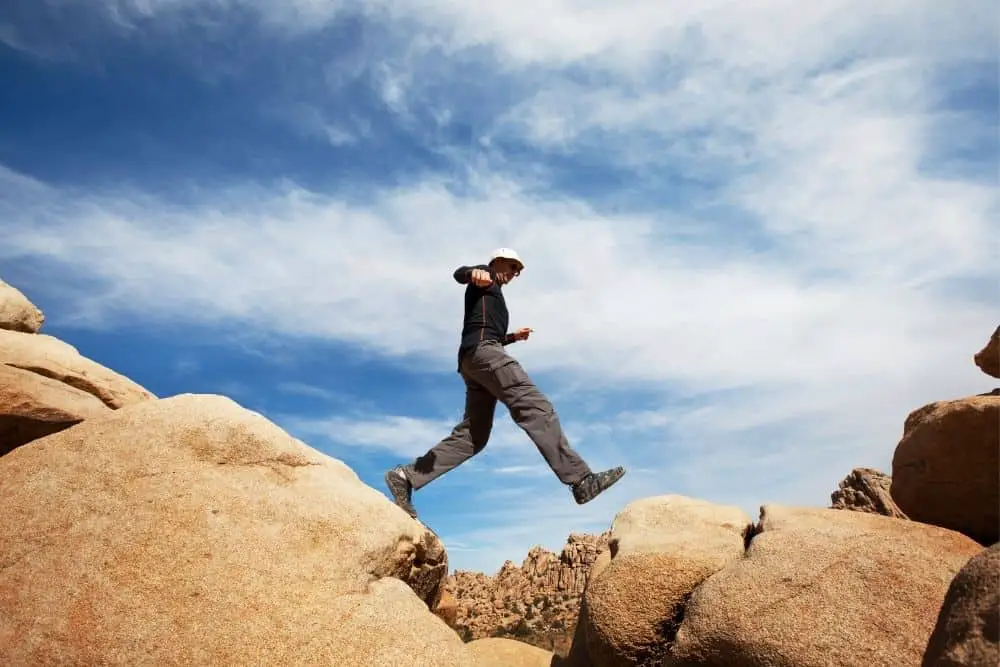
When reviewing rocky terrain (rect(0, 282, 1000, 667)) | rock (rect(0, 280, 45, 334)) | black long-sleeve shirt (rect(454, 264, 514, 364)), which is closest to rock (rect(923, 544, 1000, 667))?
rocky terrain (rect(0, 282, 1000, 667))

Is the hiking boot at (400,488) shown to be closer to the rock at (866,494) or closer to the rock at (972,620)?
the rock at (866,494)

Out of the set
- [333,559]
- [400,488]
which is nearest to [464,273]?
[400,488]

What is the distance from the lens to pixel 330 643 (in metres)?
6.28

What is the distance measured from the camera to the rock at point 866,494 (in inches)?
404

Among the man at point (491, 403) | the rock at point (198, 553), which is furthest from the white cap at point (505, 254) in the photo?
the rock at point (198, 553)

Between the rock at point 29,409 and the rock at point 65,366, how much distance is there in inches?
23.0

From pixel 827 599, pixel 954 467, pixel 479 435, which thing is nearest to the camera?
pixel 827 599

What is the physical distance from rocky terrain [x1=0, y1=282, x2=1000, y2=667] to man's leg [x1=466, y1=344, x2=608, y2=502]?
927 mm

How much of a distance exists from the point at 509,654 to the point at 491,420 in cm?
466

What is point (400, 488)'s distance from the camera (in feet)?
32.3

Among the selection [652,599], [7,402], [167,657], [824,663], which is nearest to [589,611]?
[652,599]

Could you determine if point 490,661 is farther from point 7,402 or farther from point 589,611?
point 7,402

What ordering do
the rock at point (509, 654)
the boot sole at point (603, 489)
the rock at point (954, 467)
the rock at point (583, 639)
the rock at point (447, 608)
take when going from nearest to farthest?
1. the rock at point (954, 467)
2. the rock at point (583, 639)
3. the boot sole at point (603, 489)
4. the rock at point (447, 608)
5. the rock at point (509, 654)

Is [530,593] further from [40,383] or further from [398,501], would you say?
[40,383]
